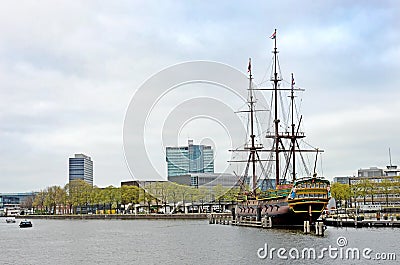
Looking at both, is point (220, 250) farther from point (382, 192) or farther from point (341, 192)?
point (382, 192)

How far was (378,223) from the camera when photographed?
104 m

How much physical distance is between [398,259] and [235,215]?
8601 centimetres

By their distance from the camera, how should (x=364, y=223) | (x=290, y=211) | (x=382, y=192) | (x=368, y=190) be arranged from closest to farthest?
(x=290, y=211) < (x=364, y=223) < (x=368, y=190) < (x=382, y=192)

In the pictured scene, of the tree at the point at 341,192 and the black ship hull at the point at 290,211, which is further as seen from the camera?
the tree at the point at 341,192

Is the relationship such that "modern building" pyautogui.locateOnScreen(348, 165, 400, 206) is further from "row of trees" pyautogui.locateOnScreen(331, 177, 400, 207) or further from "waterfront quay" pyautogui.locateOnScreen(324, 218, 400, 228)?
"waterfront quay" pyautogui.locateOnScreen(324, 218, 400, 228)

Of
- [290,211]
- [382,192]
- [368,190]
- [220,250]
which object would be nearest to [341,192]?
[368,190]

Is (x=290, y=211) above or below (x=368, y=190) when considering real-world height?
below

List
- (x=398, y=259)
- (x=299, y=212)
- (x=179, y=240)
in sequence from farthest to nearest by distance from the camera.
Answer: (x=299, y=212), (x=179, y=240), (x=398, y=259)

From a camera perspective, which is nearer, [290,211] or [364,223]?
[290,211]

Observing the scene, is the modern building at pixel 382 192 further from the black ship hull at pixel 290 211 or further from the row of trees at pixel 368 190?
the black ship hull at pixel 290 211

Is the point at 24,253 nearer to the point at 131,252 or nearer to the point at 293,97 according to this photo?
the point at 131,252

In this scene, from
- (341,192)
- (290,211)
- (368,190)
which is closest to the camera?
(290,211)

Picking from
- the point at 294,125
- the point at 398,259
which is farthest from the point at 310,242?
the point at 294,125

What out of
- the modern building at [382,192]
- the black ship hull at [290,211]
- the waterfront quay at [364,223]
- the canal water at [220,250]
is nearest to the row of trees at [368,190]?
the modern building at [382,192]
